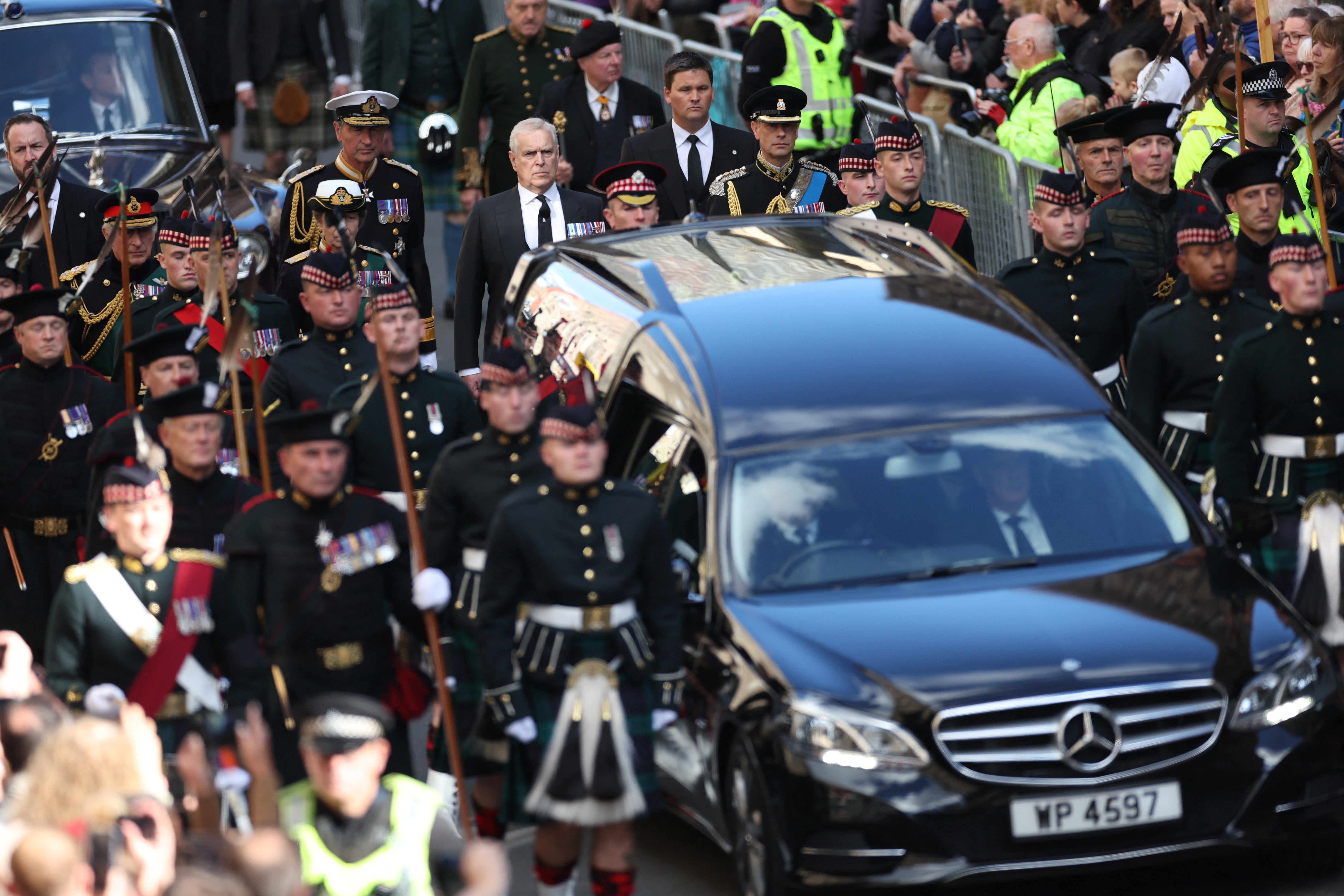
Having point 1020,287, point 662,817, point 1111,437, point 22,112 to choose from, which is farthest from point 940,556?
point 22,112

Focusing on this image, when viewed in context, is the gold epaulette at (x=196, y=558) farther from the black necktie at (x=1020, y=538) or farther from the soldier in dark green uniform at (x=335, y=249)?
the soldier in dark green uniform at (x=335, y=249)

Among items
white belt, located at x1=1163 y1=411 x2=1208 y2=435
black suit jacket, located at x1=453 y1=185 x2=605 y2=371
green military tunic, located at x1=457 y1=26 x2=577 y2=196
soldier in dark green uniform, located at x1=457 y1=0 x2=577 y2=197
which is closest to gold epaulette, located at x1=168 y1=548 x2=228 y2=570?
white belt, located at x1=1163 y1=411 x2=1208 y2=435

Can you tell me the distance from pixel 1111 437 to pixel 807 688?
1.60 metres

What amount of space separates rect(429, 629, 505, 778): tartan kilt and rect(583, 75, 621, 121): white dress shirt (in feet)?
21.0

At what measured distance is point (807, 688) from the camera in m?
7.18

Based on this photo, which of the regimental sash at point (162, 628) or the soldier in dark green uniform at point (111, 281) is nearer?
the regimental sash at point (162, 628)

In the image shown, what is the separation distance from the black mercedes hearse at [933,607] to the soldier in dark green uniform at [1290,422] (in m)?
0.85

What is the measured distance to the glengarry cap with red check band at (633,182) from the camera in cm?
A: 1123

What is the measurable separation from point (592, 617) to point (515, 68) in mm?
8403

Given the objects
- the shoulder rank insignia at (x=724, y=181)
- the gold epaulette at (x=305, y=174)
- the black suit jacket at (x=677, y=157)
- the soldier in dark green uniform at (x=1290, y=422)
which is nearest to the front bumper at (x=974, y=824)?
the soldier in dark green uniform at (x=1290, y=422)

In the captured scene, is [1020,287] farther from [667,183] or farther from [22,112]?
[22,112]

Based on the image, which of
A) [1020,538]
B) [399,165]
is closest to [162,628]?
[1020,538]

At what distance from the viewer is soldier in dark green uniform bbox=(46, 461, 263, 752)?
7.71m

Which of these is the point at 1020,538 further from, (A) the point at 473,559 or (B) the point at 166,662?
(B) the point at 166,662
